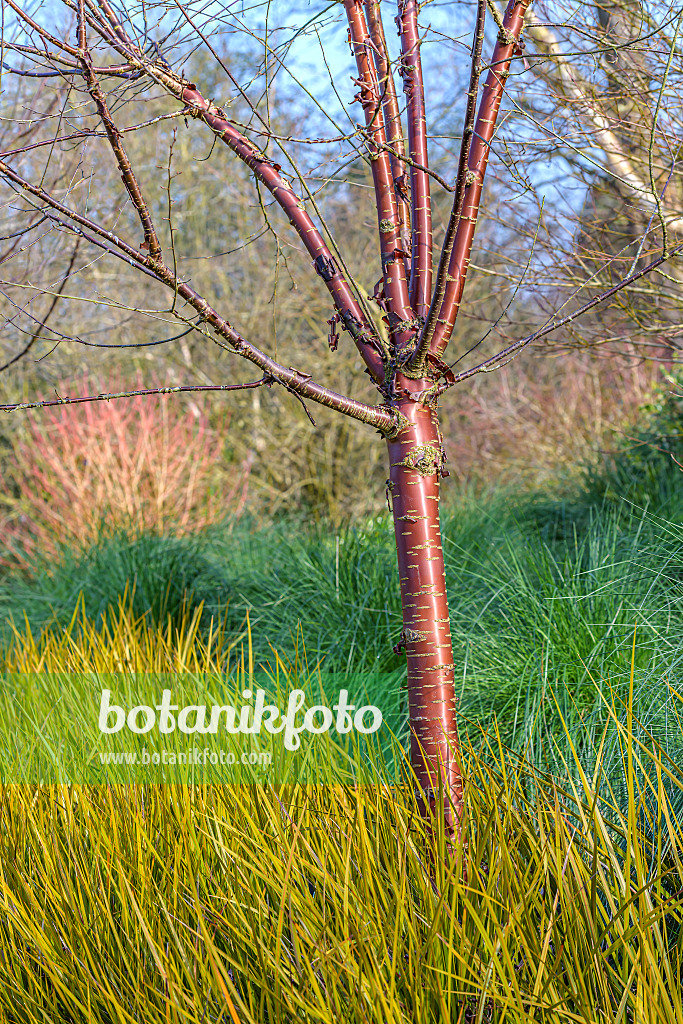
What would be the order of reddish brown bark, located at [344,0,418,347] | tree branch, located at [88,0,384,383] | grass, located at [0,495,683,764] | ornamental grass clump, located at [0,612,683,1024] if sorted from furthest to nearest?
grass, located at [0,495,683,764], reddish brown bark, located at [344,0,418,347], tree branch, located at [88,0,384,383], ornamental grass clump, located at [0,612,683,1024]

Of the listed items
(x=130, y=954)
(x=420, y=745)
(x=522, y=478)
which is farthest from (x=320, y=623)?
(x=522, y=478)

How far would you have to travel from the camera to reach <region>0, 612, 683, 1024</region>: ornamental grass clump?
1.24 m

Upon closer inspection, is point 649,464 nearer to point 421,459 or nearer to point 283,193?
point 421,459

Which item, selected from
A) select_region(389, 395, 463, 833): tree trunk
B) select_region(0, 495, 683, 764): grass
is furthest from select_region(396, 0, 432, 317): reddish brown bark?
select_region(0, 495, 683, 764): grass

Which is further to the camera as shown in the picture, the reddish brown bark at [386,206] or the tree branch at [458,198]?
the reddish brown bark at [386,206]

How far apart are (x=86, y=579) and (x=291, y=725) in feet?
8.44

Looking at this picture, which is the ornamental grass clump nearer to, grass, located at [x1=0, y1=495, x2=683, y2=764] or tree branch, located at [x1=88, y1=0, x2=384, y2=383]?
grass, located at [x1=0, y1=495, x2=683, y2=764]

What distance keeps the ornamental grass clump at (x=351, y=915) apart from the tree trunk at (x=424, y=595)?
0.08 m

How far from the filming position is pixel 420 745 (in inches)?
68.4

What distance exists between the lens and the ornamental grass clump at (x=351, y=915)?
4.08 ft

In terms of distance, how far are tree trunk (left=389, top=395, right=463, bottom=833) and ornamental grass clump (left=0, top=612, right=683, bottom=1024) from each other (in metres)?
0.08

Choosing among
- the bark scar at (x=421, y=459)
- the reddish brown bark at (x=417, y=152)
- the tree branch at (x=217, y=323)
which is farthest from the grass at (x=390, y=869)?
the reddish brown bark at (x=417, y=152)

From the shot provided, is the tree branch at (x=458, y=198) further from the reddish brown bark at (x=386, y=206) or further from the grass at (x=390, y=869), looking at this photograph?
the grass at (x=390, y=869)

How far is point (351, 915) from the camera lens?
54.9 inches
